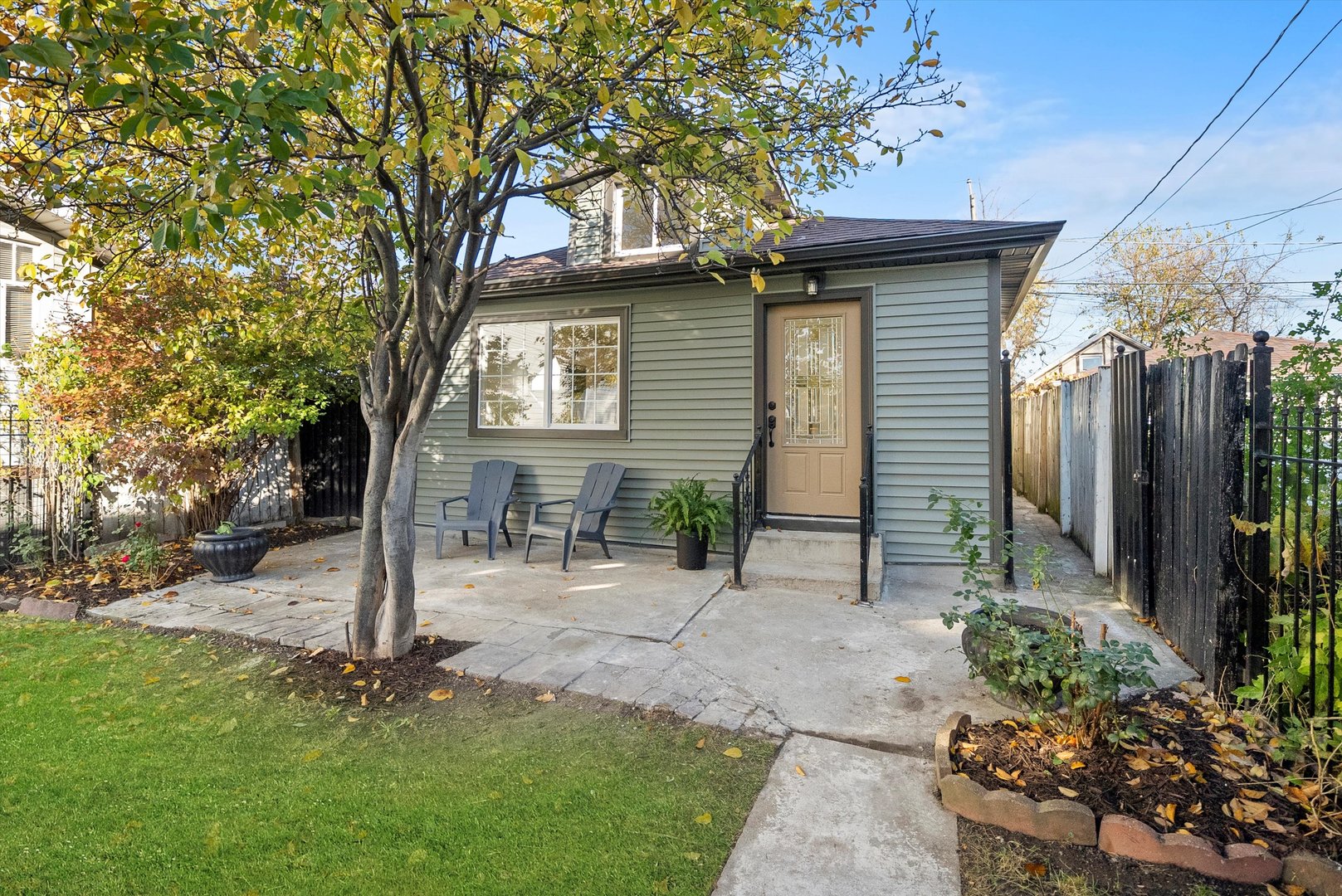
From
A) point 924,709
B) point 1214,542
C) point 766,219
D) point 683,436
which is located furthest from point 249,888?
point 683,436

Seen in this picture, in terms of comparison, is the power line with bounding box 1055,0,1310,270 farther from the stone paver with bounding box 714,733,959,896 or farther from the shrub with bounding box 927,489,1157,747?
the stone paver with bounding box 714,733,959,896

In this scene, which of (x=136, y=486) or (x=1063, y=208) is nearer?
(x=136, y=486)

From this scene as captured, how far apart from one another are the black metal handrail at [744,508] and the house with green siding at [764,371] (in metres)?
0.06

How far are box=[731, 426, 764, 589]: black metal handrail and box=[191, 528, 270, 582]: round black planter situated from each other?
12.7ft

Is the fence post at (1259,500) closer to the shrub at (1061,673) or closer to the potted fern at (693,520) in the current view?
the shrub at (1061,673)

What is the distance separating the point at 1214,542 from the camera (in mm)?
2871

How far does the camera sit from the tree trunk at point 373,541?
3.42m

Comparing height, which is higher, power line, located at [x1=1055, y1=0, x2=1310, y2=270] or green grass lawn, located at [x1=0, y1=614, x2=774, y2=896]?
power line, located at [x1=1055, y1=0, x2=1310, y2=270]

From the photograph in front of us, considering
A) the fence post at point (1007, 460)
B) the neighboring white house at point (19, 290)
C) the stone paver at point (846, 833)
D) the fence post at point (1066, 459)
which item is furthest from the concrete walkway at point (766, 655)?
the neighboring white house at point (19, 290)

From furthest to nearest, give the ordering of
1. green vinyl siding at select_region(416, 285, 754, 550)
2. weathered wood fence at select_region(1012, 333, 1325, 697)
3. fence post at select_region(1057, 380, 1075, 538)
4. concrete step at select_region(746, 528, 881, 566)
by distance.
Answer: fence post at select_region(1057, 380, 1075, 538), green vinyl siding at select_region(416, 285, 754, 550), concrete step at select_region(746, 528, 881, 566), weathered wood fence at select_region(1012, 333, 1325, 697)

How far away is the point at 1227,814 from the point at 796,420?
13.7ft

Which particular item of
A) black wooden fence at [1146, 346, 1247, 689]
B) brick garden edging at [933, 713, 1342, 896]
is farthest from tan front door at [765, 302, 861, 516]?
brick garden edging at [933, 713, 1342, 896]

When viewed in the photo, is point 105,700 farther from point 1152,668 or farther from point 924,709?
point 1152,668

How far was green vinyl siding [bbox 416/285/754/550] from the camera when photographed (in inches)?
240
